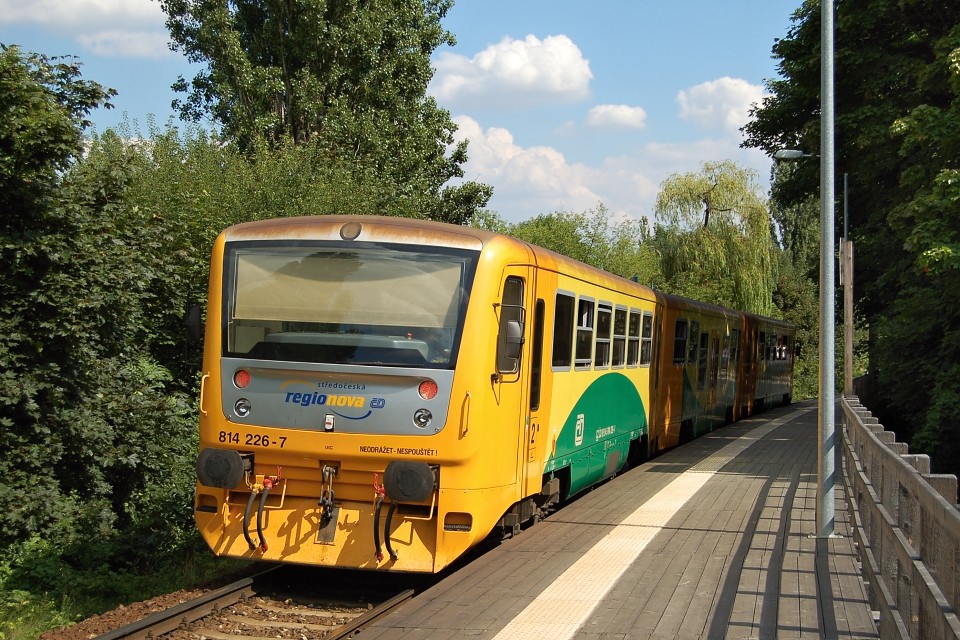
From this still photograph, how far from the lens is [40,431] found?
11914 millimetres

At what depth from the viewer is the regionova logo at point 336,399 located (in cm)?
793

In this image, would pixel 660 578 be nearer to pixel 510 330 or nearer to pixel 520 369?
pixel 520 369

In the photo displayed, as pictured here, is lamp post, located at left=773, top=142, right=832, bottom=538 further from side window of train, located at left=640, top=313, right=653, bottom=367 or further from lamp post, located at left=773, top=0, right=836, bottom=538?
side window of train, located at left=640, top=313, right=653, bottom=367

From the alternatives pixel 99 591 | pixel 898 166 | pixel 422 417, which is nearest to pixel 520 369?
pixel 422 417

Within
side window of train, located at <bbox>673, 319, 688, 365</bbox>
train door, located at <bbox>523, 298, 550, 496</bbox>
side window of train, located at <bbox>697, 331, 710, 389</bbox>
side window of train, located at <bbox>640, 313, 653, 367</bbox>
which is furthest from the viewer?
side window of train, located at <bbox>697, 331, 710, 389</bbox>

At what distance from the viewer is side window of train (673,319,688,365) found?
706 inches

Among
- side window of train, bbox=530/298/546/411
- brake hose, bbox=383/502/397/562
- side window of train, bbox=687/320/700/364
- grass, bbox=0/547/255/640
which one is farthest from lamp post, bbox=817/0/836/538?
side window of train, bbox=687/320/700/364

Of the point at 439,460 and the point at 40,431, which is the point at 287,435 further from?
the point at 40,431

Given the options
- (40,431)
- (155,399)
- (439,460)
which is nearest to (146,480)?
(155,399)

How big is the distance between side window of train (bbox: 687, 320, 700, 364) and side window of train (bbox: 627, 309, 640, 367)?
187 inches

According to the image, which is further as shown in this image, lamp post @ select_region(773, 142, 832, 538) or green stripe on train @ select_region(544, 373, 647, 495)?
green stripe on train @ select_region(544, 373, 647, 495)

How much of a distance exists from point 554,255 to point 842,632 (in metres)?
4.79

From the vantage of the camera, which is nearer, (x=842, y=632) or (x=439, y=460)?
(x=842, y=632)

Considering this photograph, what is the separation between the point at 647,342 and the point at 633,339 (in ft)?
3.80
